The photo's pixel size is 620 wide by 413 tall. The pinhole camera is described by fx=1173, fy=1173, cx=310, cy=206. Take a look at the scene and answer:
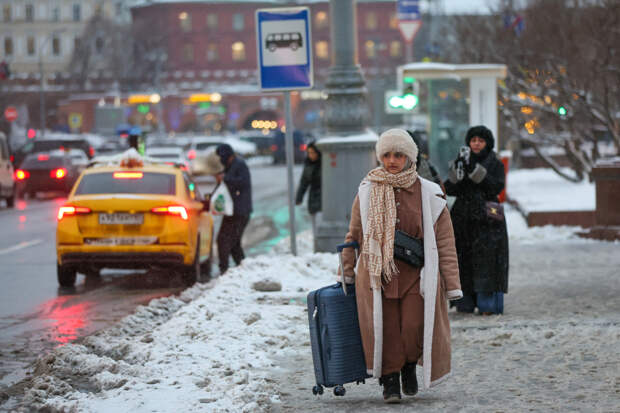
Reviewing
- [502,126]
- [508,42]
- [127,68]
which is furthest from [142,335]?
[127,68]

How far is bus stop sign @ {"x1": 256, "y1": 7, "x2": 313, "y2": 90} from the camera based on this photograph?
41.5 ft

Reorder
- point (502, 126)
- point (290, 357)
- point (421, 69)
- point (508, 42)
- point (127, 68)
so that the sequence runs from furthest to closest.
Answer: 1. point (127, 68)
2. point (508, 42)
3. point (502, 126)
4. point (421, 69)
5. point (290, 357)

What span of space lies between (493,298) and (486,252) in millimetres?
411

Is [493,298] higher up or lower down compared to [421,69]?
lower down

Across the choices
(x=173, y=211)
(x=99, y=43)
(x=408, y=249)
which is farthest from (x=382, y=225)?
(x=99, y=43)

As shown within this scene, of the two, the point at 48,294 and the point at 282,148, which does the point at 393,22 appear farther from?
the point at 48,294

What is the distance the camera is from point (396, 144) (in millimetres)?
6105

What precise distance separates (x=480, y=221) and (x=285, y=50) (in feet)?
13.4

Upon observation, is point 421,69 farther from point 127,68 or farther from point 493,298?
point 127,68

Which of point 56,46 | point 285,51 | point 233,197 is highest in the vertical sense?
point 56,46

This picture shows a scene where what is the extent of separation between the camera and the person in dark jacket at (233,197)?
45.0 ft

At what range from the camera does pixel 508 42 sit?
30.3m

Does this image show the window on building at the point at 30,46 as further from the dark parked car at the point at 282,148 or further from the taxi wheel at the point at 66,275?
the taxi wheel at the point at 66,275

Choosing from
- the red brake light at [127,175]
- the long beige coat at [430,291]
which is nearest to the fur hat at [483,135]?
the long beige coat at [430,291]
